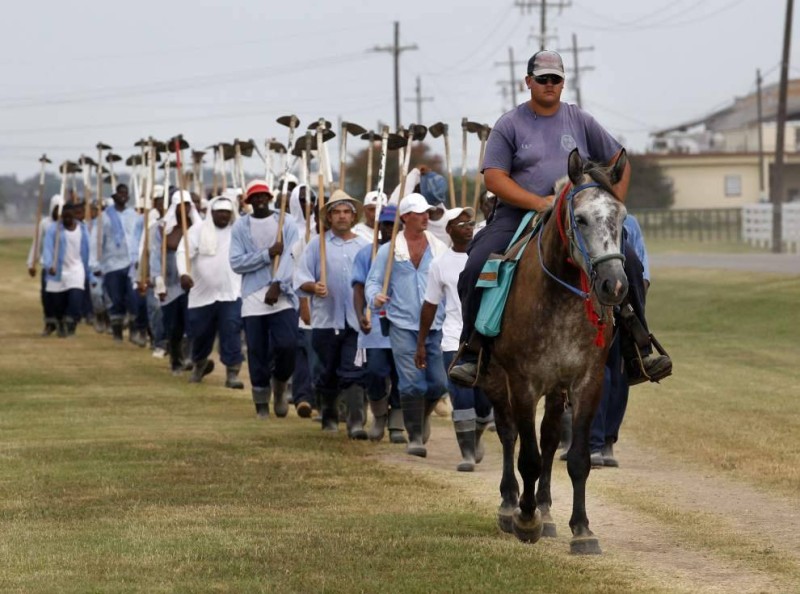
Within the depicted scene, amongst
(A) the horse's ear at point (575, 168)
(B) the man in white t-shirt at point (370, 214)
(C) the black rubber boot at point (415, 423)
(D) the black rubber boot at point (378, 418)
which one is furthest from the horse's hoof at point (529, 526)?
A: (B) the man in white t-shirt at point (370, 214)

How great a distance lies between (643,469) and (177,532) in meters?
4.51

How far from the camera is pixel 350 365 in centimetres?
1593

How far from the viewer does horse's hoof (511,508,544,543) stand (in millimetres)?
10141

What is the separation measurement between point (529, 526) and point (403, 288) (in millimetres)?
4837

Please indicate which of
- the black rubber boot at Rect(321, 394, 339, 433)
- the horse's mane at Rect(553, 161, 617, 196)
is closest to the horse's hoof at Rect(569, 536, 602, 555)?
the horse's mane at Rect(553, 161, 617, 196)

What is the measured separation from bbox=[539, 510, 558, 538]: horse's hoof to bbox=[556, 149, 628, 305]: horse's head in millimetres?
1627

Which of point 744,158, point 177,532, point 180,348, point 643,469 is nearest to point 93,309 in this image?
point 180,348

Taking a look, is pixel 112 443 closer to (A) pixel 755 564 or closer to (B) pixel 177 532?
(B) pixel 177 532

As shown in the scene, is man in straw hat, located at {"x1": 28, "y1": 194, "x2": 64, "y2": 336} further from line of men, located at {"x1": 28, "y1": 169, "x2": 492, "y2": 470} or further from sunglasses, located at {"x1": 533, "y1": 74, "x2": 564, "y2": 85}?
sunglasses, located at {"x1": 533, "y1": 74, "x2": 564, "y2": 85}

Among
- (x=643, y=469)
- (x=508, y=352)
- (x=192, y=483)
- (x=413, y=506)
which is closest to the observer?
(x=508, y=352)

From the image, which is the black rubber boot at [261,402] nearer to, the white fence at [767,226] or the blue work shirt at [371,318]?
the blue work shirt at [371,318]

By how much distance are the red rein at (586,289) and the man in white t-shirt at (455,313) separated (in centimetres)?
376

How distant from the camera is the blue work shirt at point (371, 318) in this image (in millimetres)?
15281

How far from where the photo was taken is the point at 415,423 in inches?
578
